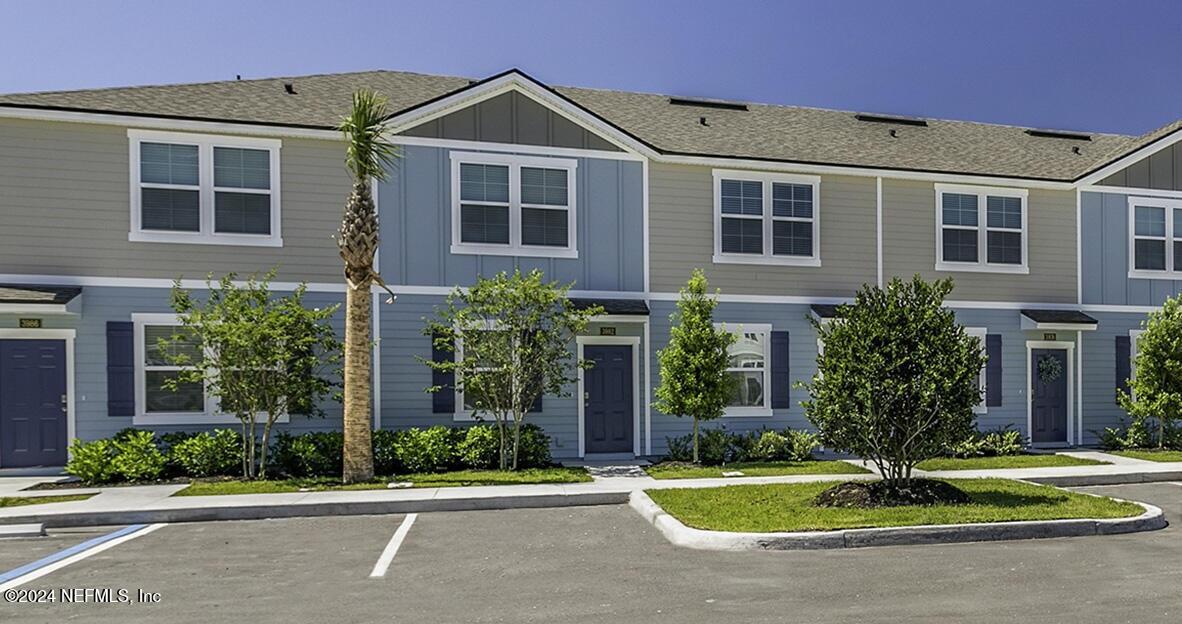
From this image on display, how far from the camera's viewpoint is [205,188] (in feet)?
44.7

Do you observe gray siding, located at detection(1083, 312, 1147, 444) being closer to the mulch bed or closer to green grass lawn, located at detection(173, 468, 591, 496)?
the mulch bed

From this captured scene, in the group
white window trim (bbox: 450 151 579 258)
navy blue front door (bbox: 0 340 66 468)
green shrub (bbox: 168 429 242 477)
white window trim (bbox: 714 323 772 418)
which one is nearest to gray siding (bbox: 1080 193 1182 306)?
white window trim (bbox: 714 323 772 418)

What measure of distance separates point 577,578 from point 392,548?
248 centimetres

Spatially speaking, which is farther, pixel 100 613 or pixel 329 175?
pixel 329 175

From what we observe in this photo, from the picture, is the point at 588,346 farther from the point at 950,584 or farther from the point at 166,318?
the point at 950,584

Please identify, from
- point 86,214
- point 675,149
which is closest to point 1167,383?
point 675,149

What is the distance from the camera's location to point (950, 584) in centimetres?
678

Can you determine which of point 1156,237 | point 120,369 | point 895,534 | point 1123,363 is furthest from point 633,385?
point 1156,237

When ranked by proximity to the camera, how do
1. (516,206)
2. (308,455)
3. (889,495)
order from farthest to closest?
1. (516,206)
2. (308,455)
3. (889,495)

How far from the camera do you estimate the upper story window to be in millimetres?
15789

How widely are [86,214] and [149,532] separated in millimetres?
6790

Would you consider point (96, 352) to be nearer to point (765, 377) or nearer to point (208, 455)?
point (208, 455)

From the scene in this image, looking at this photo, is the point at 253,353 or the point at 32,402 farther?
the point at 32,402

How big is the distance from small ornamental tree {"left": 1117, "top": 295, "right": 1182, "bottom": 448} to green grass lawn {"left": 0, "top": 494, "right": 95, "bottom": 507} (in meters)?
19.9
